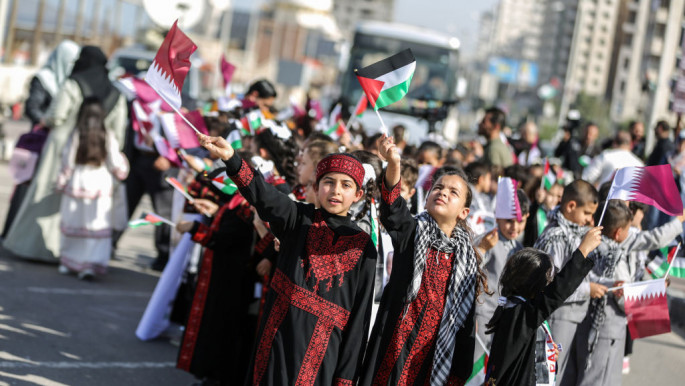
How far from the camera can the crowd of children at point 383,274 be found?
4.51 metres

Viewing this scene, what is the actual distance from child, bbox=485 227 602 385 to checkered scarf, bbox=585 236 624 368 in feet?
3.31

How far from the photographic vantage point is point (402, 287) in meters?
4.60

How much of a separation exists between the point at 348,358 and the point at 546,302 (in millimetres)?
937

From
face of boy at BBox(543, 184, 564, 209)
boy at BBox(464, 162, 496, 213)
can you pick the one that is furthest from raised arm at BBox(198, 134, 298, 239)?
face of boy at BBox(543, 184, 564, 209)

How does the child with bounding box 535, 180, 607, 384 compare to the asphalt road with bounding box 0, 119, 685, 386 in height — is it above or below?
above

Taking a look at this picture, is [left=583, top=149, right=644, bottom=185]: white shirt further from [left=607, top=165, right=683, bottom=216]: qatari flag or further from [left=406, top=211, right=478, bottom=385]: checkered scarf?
[left=406, top=211, right=478, bottom=385]: checkered scarf

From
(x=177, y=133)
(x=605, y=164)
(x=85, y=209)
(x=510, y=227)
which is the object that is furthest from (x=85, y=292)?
(x=605, y=164)

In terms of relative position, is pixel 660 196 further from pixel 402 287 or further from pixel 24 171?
pixel 24 171

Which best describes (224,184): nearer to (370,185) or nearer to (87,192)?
(370,185)

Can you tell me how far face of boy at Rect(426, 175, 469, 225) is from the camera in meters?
4.65

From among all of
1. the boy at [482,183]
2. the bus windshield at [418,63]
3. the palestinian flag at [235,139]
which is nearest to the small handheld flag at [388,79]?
the palestinian flag at [235,139]

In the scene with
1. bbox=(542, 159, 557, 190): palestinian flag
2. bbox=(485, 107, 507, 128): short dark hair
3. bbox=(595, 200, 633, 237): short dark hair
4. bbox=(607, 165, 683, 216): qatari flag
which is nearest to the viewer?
bbox=(607, 165, 683, 216): qatari flag

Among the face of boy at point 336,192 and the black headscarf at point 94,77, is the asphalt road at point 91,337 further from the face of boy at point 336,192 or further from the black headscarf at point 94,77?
the face of boy at point 336,192

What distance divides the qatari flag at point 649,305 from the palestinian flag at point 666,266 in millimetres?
503
